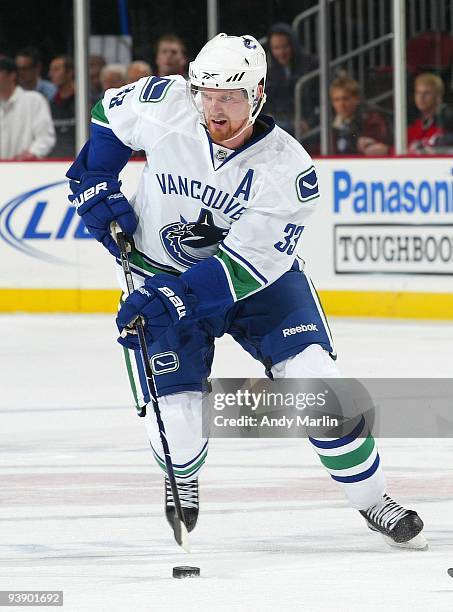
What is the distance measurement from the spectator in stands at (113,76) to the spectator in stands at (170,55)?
265 millimetres

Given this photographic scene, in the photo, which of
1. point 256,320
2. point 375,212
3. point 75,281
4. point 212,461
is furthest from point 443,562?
point 75,281

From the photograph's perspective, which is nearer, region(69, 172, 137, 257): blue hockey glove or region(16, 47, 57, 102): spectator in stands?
region(69, 172, 137, 257): blue hockey glove

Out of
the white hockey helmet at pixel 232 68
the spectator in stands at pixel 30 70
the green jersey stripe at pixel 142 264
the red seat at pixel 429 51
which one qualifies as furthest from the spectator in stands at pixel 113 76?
the white hockey helmet at pixel 232 68

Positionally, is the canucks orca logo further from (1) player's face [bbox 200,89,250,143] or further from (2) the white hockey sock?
(2) the white hockey sock

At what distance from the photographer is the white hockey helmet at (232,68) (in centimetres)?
362

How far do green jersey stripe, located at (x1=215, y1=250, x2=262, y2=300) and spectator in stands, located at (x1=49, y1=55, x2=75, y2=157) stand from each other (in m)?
5.98

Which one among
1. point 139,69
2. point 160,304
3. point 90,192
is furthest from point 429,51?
point 160,304

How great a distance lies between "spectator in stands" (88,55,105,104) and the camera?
9555 mm

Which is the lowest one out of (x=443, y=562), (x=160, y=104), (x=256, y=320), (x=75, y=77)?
(x=75, y=77)

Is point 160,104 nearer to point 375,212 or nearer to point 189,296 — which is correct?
point 189,296

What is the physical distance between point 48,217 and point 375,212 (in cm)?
188

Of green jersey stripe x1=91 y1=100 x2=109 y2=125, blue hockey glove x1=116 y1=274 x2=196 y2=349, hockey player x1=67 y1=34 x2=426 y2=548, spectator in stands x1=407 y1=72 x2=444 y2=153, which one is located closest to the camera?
blue hockey glove x1=116 y1=274 x2=196 y2=349

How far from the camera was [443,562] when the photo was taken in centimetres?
352
